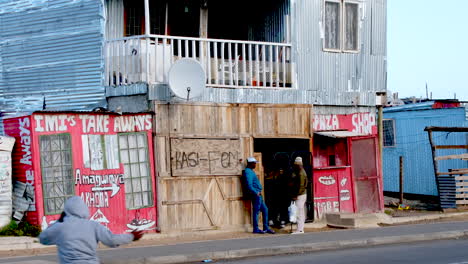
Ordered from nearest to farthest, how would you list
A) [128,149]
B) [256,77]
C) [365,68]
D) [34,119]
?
[34,119] → [128,149] → [256,77] → [365,68]

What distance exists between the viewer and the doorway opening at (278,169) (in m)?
18.8

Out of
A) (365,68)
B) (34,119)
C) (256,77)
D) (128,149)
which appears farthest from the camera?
(365,68)

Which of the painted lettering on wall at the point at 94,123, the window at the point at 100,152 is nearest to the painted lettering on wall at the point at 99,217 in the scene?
the window at the point at 100,152

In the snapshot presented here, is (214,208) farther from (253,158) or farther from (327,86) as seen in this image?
(327,86)

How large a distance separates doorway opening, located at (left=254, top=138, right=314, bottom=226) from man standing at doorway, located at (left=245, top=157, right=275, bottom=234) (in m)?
0.79

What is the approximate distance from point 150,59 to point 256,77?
289 centimetres

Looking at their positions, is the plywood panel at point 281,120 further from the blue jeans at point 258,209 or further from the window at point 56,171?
the window at point 56,171

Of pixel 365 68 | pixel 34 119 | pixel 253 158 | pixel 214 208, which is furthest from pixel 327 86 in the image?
Answer: pixel 34 119

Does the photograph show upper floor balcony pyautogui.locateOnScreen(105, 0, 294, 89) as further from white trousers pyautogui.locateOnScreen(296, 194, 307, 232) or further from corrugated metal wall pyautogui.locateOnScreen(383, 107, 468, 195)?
corrugated metal wall pyautogui.locateOnScreen(383, 107, 468, 195)

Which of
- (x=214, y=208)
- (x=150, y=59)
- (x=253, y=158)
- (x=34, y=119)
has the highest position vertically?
(x=150, y=59)

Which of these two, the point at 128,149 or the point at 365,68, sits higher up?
the point at 365,68

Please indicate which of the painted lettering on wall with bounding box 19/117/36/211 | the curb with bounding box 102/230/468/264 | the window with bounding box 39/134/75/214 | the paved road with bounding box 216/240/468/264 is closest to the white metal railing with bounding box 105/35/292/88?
the window with bounding box 39/134/75/214

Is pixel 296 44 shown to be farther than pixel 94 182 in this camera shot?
Yes

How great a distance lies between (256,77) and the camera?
750 inches
